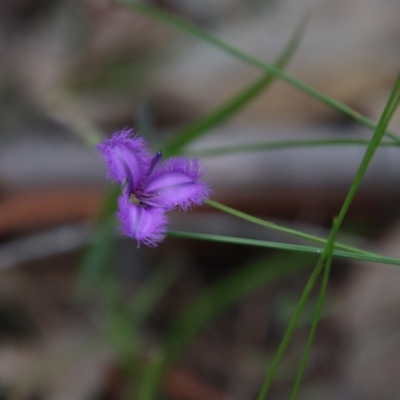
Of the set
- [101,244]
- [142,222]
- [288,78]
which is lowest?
[142,222]

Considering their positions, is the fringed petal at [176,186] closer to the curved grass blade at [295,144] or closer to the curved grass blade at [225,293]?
the curved grass blade at [295,144]

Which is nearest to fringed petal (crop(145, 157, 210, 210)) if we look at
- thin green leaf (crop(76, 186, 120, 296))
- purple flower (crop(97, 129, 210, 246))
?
purple flower (crop(97, 129, 210, 246))

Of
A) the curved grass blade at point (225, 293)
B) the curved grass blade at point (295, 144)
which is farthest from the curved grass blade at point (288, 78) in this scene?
the curved grass blade at point (225, 293)

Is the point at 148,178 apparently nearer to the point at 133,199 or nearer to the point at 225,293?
the point at 133,199

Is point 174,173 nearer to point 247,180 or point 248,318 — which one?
point 247,180

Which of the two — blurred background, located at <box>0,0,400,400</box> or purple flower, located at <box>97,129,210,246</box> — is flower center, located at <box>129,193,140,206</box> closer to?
purple flower, located at <box>97,129,210,246</box>

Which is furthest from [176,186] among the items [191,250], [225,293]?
[191,250]
